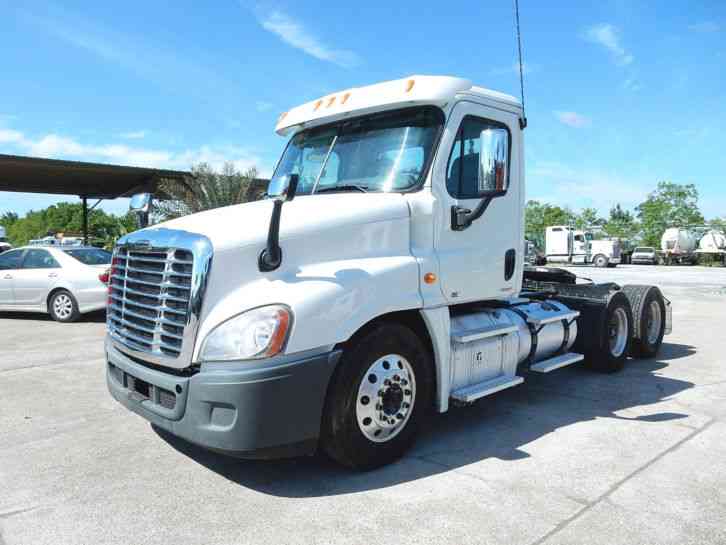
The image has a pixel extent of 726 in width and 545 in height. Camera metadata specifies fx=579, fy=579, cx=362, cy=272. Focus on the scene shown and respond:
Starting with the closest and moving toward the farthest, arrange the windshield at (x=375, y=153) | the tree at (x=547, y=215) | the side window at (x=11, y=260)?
the windshield at (x=375, y=153) → the side window at (x=11, y=260) → the tree at (x=547, y=215)

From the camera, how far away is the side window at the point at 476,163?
450 centimetres

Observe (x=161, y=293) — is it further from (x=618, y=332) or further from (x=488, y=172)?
→ (x=618, y=332)

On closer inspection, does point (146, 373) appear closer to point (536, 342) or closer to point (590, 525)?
point (590, 525)

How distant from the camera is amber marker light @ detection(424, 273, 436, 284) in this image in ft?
14.0

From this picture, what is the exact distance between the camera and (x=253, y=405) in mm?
3336

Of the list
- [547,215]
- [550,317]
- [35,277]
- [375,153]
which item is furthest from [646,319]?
[547,215]

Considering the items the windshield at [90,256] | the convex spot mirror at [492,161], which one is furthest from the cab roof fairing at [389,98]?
the windshield at [90,256]

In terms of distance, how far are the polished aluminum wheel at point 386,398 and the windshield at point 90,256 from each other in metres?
8.87

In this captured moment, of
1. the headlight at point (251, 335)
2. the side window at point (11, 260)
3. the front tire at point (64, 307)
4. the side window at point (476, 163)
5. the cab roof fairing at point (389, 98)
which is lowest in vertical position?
the front tire at point (64, 307)

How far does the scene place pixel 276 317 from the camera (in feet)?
11.1

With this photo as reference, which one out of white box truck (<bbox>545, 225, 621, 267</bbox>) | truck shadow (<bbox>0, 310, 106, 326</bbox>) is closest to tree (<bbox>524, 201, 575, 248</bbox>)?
white box truck (<bbox>545, 225, 621, 267</bbox>)

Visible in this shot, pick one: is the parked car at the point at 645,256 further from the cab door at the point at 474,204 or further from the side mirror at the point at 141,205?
the side mirror at the point at 141,205

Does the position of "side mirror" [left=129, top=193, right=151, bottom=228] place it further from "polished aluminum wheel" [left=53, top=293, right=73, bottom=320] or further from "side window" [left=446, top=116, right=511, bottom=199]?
"polished aluminum wheel" [left=53, top=293, right=73, bottom=320]

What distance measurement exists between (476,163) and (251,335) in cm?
232
